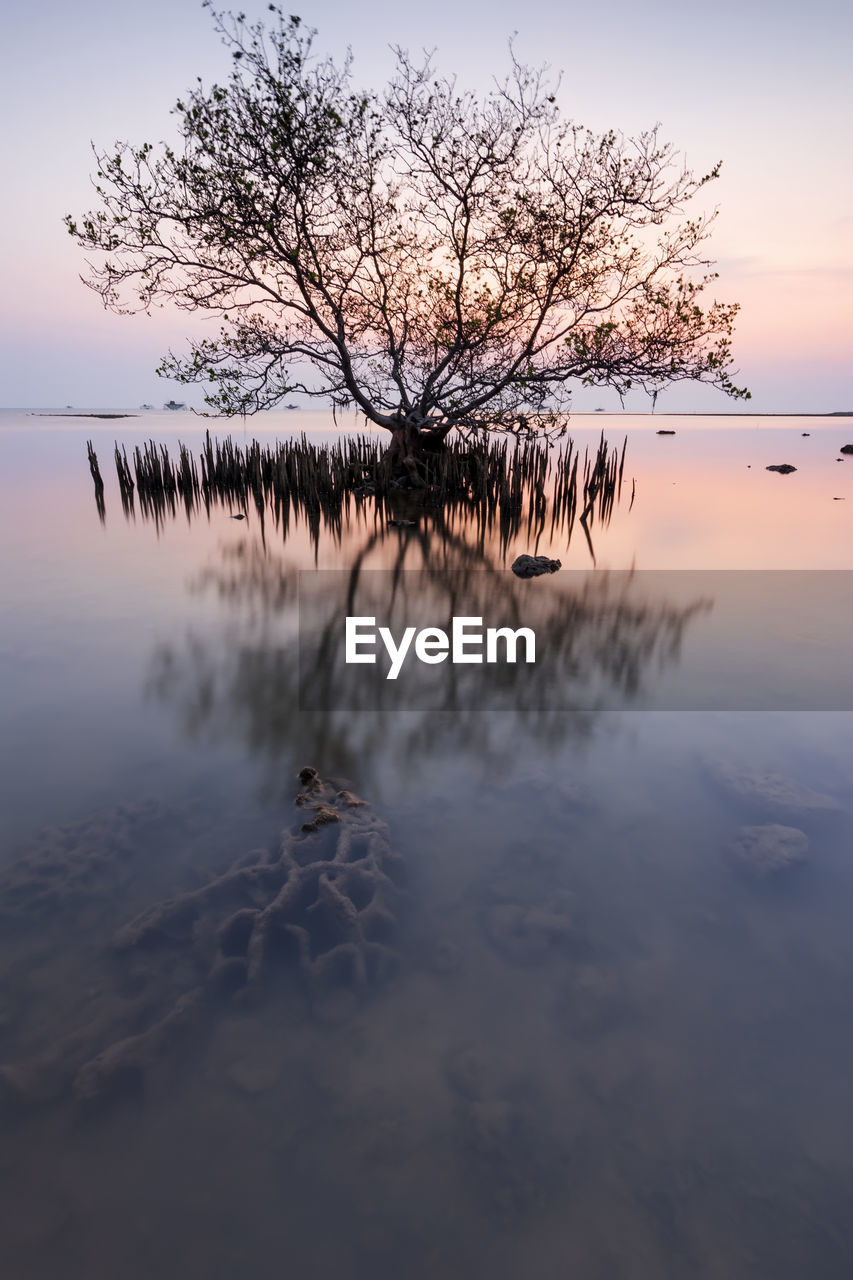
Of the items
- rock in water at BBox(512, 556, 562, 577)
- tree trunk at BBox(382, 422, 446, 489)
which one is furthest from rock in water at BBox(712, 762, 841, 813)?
tree trunk at BBox(382, 422, 446, 489)

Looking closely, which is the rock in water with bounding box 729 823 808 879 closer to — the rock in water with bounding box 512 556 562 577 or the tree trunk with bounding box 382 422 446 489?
the rock in water with bounding box 512 556 562 577

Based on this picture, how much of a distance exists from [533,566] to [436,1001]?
30.5 ft

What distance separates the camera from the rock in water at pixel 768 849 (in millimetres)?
4117

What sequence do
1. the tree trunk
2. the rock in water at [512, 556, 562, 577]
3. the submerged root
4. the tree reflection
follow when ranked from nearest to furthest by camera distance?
the submerged root, the tree reflection, the rock in water at [512, 556, 562, 577], the tree trunk

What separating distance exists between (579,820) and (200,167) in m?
15.3

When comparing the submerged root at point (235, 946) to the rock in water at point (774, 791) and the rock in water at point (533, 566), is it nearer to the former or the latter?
the rock in water at point (774, 791)

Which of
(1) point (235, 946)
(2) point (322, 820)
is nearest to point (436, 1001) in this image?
(1) point (235, 946)

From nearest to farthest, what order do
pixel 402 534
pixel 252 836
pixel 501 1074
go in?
1. pixel 501 1074
2. pixel 252 836
3. pixel 402 534

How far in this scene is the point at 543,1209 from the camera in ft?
7.70

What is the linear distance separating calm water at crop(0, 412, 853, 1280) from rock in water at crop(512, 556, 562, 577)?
553cm

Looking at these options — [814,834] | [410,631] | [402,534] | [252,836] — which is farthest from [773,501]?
[252,836]

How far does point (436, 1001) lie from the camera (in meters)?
3.16

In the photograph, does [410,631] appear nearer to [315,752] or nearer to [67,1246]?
[315,752]

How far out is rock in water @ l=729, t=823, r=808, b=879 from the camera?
4117mm
